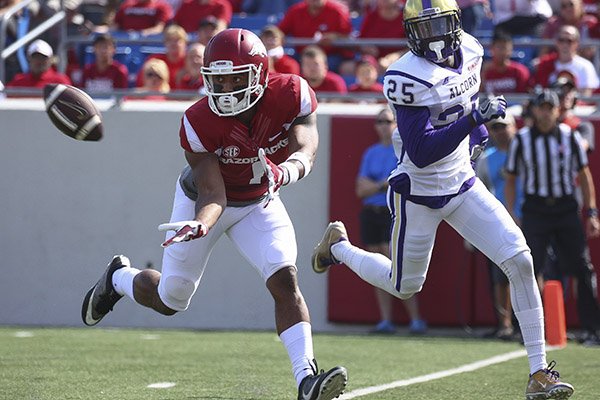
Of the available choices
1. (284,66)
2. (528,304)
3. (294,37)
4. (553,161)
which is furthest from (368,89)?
(528,304)

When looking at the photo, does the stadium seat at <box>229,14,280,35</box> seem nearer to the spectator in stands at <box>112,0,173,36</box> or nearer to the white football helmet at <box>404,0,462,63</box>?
the spectator in stands at <box>112,0,173,36</box>

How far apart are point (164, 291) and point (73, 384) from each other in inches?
30.6

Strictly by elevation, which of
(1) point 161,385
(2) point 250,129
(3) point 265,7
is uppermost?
(3) point 265,7

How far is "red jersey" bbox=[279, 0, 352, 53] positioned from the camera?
1105 cm

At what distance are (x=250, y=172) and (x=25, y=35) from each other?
6618 millimetres

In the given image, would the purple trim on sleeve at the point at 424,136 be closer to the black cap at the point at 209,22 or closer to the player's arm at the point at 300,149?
the player's arm at the point at 300,149

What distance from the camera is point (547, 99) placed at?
8.37 m

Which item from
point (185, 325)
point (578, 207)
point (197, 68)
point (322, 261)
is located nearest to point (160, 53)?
point (197, 68)

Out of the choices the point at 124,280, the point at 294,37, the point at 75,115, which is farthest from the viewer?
the point at 294,37

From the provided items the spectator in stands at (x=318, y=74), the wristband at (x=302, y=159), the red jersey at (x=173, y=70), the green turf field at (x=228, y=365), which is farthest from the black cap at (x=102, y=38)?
the wristband at (x=302, y=159)

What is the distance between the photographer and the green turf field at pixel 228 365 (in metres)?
5.76

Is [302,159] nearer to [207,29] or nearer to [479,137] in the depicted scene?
[479,137]

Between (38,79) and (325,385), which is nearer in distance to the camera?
(325,385)

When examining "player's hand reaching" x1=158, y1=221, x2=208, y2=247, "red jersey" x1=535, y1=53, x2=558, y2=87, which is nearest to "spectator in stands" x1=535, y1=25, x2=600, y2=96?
"red jersey" x1=535, y1=53, x2=558, y2=87
